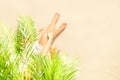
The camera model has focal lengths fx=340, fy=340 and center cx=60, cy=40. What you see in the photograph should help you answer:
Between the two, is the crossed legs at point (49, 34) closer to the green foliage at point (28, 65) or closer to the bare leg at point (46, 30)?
the bare leg at point (46, 30)

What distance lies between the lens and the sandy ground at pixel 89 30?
115 inches

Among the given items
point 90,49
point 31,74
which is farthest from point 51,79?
point 90,49

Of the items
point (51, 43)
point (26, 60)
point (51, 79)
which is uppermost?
point (51, 43)

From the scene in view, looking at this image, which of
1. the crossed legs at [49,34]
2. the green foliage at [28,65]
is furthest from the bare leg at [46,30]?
the green foliage at [28,65]

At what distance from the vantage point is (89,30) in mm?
3014

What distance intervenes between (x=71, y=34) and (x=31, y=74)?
0.76 metres

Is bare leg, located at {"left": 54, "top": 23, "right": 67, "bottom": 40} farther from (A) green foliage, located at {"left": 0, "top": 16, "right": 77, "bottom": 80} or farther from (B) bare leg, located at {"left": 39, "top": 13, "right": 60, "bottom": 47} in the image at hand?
(A) green foliage, located at {"left": 0, "top": 16, "right": 77, "bottom": 80}

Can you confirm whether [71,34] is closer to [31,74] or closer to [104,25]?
[104,25]

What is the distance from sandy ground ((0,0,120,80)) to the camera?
2924 millimetres

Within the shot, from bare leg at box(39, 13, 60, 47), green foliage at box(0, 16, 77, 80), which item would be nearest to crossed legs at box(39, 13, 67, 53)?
bare leg at box(39, 13, 60, 47)

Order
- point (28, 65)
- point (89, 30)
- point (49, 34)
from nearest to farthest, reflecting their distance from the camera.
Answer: point (28, 65)
point (49, 34)
point (89, 30)

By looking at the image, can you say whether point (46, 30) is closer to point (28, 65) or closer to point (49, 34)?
point (49, 34)

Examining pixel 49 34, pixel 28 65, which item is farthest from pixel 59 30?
pixel 28 65

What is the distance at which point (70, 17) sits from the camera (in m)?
2.99
